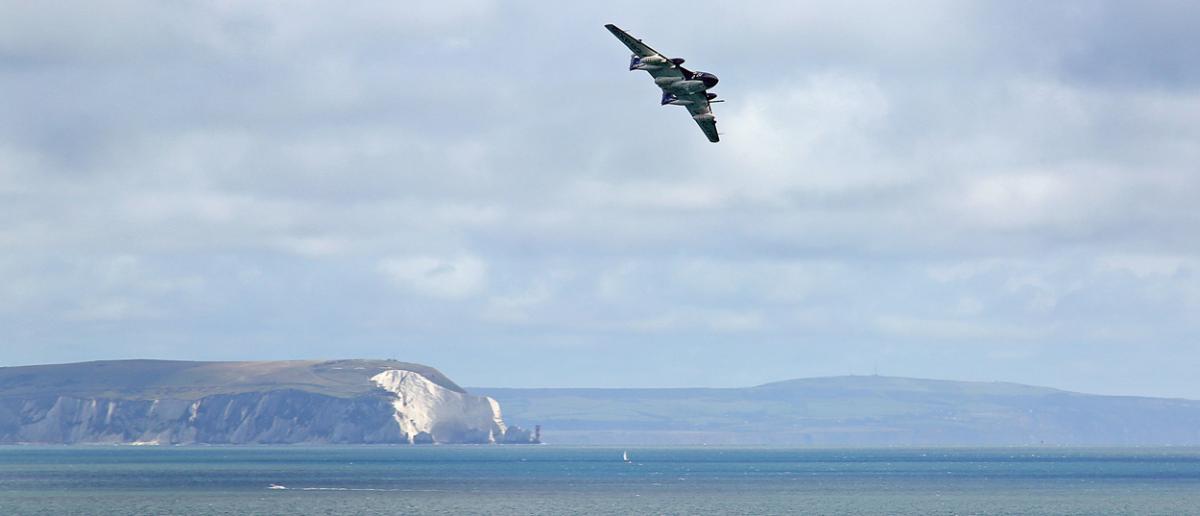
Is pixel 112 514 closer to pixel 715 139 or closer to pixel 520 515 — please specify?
pixel 520 515

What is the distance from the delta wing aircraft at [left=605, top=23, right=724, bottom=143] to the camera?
263 feet

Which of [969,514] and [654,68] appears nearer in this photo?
[654,68]

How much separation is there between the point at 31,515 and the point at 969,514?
12285 cm

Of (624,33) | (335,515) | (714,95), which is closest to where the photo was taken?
(624,33)

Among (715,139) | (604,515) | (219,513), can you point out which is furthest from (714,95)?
(219,513)

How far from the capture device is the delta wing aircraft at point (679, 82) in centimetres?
8006

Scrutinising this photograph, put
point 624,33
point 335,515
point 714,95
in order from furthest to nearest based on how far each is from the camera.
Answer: point 335,515 < point 714,95 < point 624,33

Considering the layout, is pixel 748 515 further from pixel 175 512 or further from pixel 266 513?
pixel 175 512

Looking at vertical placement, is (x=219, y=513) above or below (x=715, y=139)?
below

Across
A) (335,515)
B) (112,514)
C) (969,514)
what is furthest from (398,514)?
(969,514)

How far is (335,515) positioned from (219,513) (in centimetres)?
1703

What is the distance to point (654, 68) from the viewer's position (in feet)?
267

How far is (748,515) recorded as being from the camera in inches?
7781

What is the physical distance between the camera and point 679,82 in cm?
8288
